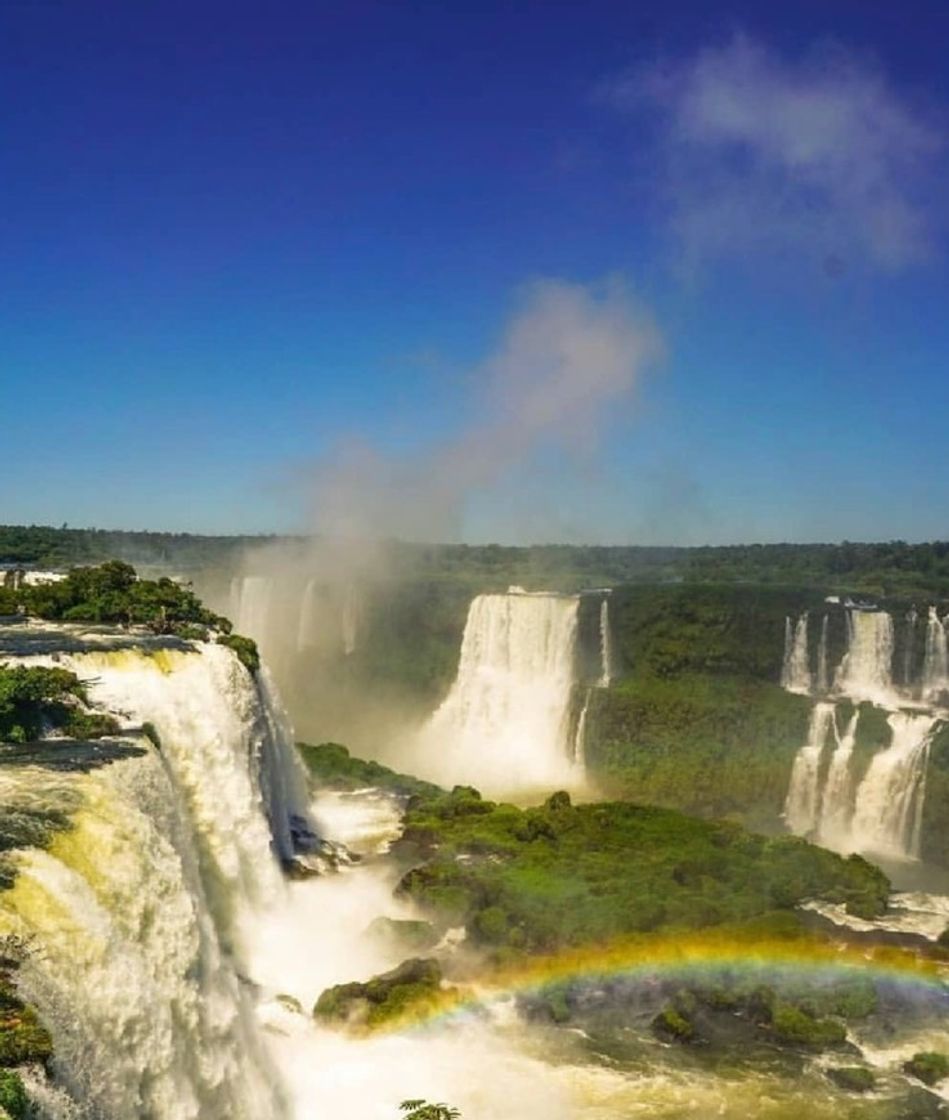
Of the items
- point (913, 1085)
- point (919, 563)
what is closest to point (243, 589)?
point (913, 1085)

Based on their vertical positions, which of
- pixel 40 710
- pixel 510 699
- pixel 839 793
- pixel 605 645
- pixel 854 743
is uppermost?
pixel 605 645

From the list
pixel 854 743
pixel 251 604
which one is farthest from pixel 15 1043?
pixel 251 604

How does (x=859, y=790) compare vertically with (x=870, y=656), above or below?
below

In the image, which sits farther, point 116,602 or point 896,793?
point 896,793

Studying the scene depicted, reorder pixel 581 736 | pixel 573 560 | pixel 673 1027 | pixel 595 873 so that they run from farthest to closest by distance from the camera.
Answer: pixel 573 560 → pixel 581 736 → pixel 595 873 → pixel 673 1027

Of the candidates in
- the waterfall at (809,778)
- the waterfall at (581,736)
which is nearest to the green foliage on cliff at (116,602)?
the waterfall at (581,736)

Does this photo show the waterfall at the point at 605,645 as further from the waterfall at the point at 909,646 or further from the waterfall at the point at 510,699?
the waterfall at the point at 909,646

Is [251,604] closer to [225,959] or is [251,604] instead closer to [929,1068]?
[225,959]
